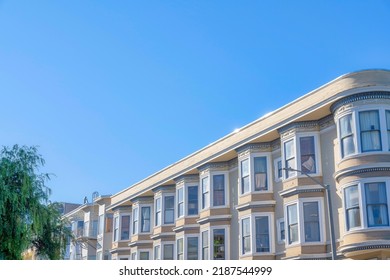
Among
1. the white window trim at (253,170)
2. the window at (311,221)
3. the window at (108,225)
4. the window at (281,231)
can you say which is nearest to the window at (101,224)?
the window at (108,225)

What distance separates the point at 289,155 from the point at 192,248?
8.96m

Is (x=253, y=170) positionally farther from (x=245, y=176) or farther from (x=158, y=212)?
(x=158, y=212)

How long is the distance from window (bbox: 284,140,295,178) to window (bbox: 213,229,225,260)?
19.2 ft

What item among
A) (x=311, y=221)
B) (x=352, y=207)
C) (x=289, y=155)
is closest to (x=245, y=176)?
(x=289, y=155)

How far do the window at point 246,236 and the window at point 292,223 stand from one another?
2815 mm

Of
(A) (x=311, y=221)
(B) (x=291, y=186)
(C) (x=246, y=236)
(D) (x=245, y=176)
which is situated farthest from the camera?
(D) (x=245, y=176)

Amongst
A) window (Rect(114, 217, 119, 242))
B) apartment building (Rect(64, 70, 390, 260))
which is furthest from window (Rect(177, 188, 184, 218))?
window (Rect(114, 217, 119, 242))

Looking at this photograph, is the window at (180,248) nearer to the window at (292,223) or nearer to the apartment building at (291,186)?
the apartment building at (291,186)

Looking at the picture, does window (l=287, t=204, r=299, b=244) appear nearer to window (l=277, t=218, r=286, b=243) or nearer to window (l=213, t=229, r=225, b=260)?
window (l=277, t=218, r=286, b=243)

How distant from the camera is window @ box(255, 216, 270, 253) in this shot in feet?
89.4

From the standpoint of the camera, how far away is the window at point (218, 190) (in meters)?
30.9

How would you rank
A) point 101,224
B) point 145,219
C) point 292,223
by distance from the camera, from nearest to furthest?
1. point 292,223
2. point 145,219
3. point 101,224

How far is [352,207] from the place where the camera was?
74.0ft
